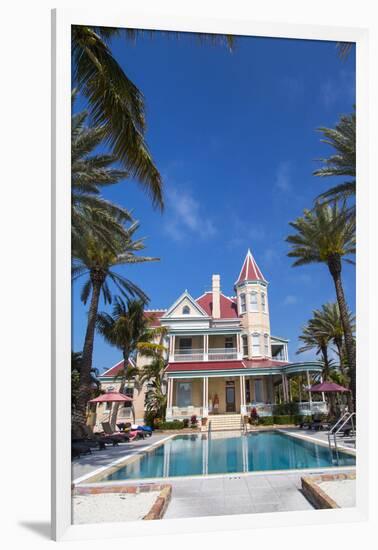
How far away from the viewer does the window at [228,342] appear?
621 inches

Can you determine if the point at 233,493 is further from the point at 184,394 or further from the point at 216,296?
the point at 216,296

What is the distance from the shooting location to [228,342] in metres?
15.9

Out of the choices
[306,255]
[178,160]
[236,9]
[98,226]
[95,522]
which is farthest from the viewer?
[306,255]

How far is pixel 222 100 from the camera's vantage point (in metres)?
9.99

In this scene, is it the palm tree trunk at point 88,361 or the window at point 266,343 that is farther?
the window at point 266,343

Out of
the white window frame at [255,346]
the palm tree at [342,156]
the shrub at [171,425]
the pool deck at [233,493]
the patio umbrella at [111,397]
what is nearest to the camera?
the pool deck at [233,493]

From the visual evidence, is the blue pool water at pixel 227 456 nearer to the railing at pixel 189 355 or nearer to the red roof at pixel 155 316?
the railing at pixel 189 355

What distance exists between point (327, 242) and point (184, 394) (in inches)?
264

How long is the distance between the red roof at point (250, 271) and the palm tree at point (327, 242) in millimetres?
2491

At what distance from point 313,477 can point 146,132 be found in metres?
6.45

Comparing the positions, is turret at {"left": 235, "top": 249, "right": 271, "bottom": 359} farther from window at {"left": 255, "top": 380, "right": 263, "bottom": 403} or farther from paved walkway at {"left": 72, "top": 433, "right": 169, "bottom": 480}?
paved walkway at {"left": 72, "top": 433, "right": 169, "bottom": 480}

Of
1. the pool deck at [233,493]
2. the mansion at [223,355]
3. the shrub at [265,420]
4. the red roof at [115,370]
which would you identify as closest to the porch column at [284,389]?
the mansion at [223,355]
